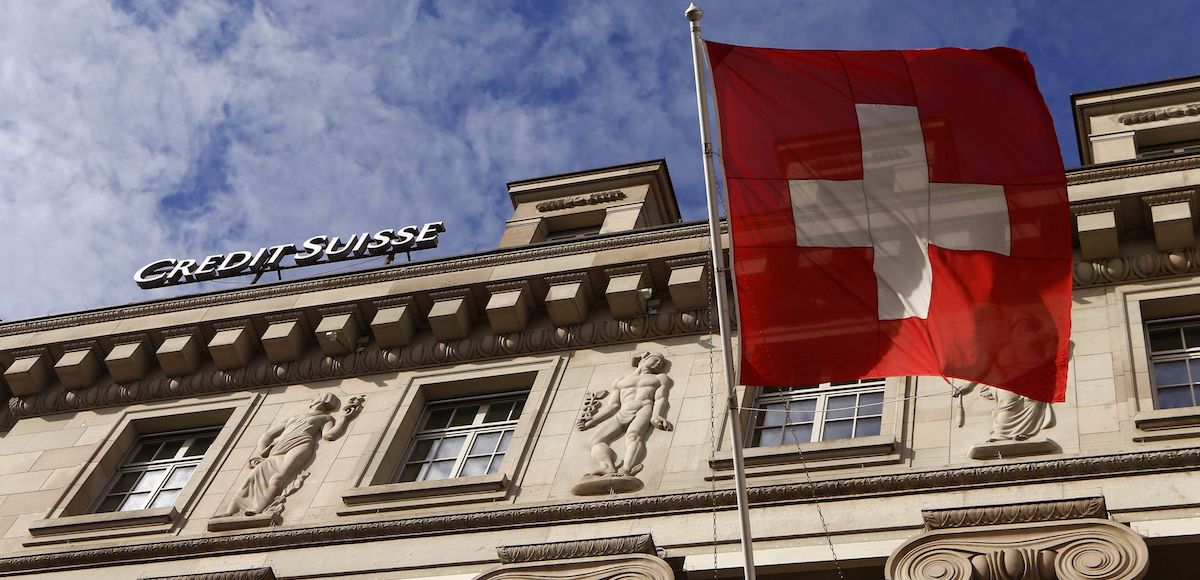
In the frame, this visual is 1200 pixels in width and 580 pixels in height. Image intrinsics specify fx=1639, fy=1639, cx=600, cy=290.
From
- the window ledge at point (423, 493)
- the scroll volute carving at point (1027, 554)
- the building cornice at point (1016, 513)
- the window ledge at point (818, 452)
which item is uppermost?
the window ledge at point (818, 452)

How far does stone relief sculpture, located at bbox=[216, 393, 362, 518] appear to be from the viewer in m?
22.2

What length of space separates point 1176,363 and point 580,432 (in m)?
7.53

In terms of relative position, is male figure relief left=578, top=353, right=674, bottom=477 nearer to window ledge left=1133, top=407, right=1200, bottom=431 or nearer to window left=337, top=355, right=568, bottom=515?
window left=337, top=355, right=568, bottom=515

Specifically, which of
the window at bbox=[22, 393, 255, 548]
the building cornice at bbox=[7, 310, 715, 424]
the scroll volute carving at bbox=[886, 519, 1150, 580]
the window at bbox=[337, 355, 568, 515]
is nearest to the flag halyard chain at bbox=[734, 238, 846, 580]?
the scroll volute carving at bbox=[886, 519, 1150, 580]

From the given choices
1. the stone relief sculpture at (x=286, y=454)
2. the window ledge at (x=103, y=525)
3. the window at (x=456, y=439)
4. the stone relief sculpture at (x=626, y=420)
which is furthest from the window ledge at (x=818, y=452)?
the window ledge at (x=103, y=525)

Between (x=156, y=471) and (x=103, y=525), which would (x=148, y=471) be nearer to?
(x=156, y=471)

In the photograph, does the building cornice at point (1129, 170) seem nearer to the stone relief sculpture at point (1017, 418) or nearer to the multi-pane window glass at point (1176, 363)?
the multi-pane window glass at point (1176, 363)

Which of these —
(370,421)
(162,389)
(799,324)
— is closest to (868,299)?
(799,324)

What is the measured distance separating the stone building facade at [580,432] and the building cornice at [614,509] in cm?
3

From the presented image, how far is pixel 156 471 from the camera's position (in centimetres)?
2453

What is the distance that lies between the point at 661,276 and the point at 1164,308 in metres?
6.88

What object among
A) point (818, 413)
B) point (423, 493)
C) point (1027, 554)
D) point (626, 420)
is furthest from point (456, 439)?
point (1027, 554)

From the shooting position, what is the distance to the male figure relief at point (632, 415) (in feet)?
67.7

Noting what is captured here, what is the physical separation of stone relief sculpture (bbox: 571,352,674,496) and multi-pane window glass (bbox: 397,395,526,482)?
1.49 m
